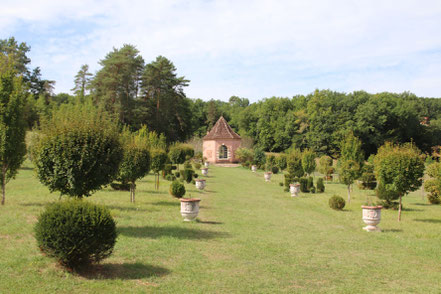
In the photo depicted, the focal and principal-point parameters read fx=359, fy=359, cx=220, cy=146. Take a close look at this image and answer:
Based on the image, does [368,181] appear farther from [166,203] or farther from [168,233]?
[168,233]

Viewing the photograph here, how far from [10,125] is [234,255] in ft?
34.2

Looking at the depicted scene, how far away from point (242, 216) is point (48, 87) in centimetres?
6351

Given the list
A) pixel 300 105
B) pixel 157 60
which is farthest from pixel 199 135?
pixel 157 60

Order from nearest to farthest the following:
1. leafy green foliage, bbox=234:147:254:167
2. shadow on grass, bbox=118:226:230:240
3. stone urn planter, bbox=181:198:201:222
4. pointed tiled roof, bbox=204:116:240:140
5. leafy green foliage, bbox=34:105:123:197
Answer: leafy green foliage, bbox=34:105:123:197
shadow on grass, bbox=118:226:230:240
stone urn planter, bbox=181:198:201:222
leafy green foliage, bbox=234:147:254:167
pointed tiled roof, bbox=204:116:240:140

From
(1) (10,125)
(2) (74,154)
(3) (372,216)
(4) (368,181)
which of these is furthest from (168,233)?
(4) (368,181)

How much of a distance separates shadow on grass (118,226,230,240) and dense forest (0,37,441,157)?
28.3m

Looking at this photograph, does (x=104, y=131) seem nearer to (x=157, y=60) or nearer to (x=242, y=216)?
(x=242, y=216)

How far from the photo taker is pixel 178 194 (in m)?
18.2

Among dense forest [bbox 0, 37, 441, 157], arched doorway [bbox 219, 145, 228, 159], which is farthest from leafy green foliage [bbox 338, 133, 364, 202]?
arched doorway [bbox 219, 145, 228, 159]

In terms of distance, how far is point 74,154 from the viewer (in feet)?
32.5

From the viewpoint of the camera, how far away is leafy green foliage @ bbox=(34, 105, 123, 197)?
9.89 metres

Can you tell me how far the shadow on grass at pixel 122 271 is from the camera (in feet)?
21.6

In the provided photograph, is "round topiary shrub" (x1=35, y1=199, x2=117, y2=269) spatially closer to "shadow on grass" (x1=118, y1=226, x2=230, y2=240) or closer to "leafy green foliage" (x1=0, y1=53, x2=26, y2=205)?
"shadow on grass" (x1=118, y1=226, x2=230, y2=240)

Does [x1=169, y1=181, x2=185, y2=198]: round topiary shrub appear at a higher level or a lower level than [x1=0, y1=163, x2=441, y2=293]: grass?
higher
